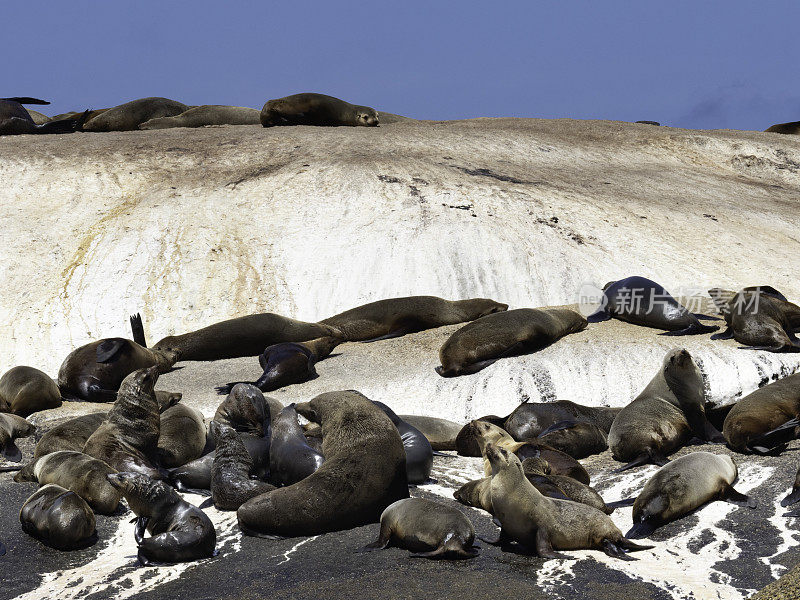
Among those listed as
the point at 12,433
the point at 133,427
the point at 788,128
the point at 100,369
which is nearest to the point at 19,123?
the point at 100,369

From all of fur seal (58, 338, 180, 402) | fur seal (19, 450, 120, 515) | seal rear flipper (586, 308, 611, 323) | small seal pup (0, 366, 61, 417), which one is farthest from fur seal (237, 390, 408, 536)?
seal rear flipper (586, 308, 611, 323)

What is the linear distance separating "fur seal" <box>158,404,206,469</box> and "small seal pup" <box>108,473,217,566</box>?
156 centimetres

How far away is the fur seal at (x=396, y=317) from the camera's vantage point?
11.2m

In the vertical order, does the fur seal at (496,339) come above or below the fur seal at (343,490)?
above

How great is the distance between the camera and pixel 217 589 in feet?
13.8

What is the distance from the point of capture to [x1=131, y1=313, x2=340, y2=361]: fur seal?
10.8 metres

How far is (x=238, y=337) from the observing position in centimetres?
1081

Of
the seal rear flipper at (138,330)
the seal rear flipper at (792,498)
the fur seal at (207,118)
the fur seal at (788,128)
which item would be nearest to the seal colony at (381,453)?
the seal rear flipper at (792,498)

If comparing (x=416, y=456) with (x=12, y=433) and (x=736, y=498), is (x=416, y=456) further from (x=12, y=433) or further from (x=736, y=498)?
(x=12, y=433)

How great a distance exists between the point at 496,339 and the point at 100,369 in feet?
14.2

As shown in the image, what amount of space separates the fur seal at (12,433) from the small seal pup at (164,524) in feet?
8.75

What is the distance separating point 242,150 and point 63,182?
3.06 meters

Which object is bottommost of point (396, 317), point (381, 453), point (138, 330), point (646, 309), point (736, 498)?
point (736, 498)

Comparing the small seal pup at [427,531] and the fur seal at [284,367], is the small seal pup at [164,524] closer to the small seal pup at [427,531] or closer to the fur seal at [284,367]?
the small seal pup at [427,531]
